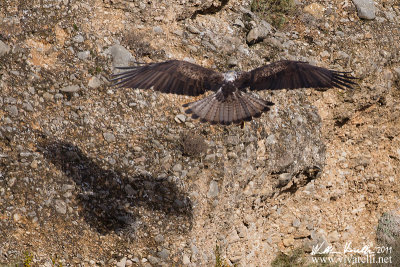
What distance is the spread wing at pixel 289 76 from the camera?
903 cm

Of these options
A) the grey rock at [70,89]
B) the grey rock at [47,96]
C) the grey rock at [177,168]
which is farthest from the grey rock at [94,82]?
the grey rock at [177,168]

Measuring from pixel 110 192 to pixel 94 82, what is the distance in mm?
1939

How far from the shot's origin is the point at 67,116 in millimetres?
9078

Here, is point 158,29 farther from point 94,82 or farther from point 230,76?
point 230,76

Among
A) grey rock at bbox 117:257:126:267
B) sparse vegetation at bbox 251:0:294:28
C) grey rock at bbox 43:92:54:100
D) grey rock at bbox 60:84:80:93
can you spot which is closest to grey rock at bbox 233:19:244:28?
sparse vegetation at bbox 251:0:294:28

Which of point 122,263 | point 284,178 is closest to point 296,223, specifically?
point 284,178

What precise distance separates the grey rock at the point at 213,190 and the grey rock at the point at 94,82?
2535mm

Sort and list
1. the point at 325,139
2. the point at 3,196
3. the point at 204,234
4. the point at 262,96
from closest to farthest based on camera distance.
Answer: the point at 3,196 → the point at 204,234 → the point at 262,96 → the point at 325,139

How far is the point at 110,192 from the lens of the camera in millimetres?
8906

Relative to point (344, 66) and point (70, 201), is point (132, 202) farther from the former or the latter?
point (344, 66)

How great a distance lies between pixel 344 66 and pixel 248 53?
216 centimetres

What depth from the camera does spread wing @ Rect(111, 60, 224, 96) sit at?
28.9ft

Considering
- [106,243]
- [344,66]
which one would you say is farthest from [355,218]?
[106,243]

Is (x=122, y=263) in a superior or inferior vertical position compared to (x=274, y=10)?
inferior
